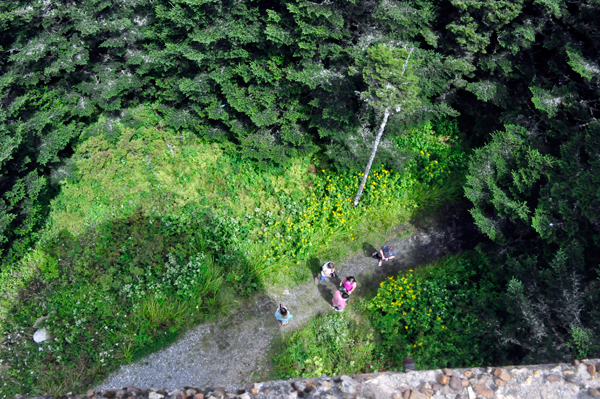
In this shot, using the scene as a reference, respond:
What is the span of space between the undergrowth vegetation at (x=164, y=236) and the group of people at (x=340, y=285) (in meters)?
0.68

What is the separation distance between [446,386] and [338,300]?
4439 millimetres

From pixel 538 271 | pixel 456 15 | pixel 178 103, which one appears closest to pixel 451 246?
pixel 538 271

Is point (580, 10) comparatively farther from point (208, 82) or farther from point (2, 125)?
point (2, 125)

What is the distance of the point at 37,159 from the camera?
10.9m

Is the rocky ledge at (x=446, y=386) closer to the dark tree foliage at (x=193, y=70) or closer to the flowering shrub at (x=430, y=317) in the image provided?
the flowering shrub at (x=430, y=317)

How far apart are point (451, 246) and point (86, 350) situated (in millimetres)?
10314

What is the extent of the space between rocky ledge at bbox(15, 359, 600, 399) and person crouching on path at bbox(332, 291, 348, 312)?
4063 mm

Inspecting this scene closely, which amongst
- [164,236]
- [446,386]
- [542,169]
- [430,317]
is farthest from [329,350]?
[542,169]

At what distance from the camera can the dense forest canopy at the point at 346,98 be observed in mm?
8781

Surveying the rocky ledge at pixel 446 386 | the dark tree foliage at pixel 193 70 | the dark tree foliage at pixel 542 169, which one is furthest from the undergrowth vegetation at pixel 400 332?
the dark tree foliage at pixel 193 70

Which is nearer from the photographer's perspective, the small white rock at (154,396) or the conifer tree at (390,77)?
the small white rock at (154,396)

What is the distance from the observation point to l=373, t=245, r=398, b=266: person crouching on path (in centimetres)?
1053

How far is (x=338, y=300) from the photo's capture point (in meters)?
9.74

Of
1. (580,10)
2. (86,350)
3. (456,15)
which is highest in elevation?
(580,10)
